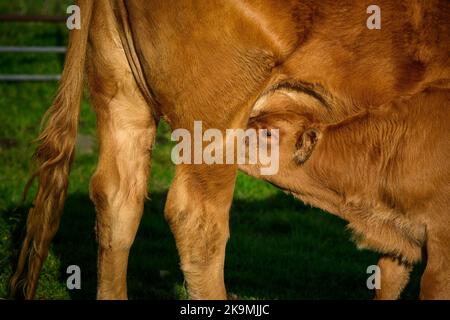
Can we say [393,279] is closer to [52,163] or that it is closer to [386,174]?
[386,174]

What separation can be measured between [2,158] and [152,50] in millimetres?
4189

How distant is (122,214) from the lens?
4773 millimetres

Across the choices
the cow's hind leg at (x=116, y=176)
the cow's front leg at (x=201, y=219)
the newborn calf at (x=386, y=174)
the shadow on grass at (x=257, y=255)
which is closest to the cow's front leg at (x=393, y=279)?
the newborn calf at (x=386, y=174)

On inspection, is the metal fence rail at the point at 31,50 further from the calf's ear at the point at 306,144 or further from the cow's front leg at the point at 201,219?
the cow's front leg at the point at 201,219

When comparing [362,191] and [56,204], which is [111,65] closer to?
[56,204]

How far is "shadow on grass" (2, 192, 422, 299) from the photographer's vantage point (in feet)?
18.4

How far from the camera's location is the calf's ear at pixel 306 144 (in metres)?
4.59

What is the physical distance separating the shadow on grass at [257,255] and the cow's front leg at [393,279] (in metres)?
0.62

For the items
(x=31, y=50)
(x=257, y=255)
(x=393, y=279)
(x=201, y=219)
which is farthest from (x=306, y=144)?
(x=31, y=50)

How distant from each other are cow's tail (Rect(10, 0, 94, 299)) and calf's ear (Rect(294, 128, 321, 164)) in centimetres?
117

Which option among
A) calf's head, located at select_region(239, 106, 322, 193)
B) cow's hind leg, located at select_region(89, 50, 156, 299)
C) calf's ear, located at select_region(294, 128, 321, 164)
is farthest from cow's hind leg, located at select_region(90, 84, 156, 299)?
calf's ear, located at select_region(294, 128, 321, 164)

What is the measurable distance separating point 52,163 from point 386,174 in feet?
5.64

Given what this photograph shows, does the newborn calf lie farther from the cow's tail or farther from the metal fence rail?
the metal fence rail
